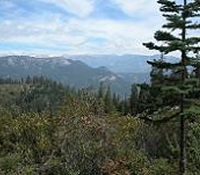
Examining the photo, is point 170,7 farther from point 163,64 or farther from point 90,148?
A: point 90,148

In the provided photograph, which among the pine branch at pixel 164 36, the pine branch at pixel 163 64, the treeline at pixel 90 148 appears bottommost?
the treeline at pixel 90 148

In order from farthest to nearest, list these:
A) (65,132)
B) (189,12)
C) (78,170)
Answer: (65,132)
(78,170)
(189,12)

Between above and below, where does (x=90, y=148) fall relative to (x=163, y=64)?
below

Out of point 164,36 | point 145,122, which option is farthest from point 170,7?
point 145,122

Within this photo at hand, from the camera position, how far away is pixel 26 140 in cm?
3419

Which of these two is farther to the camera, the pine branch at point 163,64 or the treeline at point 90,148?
the treeline at point 90,148

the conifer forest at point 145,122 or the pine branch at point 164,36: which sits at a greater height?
the pine branch at point 164,36

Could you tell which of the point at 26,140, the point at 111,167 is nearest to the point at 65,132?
the point at 111,167

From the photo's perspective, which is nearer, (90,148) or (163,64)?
(163,64)

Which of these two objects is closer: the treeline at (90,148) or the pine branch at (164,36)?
the pine branch at (164,36)

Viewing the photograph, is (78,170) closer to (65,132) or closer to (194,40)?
(65,132)

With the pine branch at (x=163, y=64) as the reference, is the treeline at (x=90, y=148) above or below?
below

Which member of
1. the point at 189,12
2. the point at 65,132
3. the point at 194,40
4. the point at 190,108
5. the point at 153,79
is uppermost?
the point at 189,12

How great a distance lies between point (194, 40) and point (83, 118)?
26.5 feet
